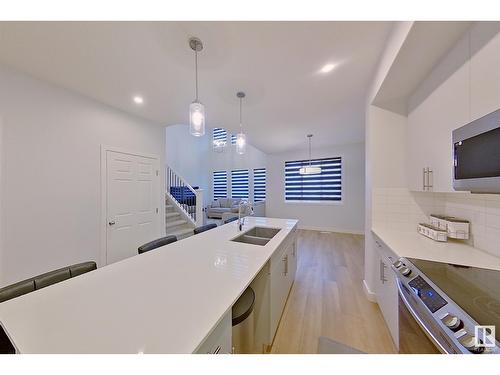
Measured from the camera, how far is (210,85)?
229 centimetres

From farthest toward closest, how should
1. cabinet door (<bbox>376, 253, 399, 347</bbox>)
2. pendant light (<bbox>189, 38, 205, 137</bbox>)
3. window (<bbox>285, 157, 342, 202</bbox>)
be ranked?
window (<bbox>285, 157, 342, 202</bbox>)
pendant light (<bbox>189, 38, 205, 137</bbox>)
cabinet door (<bbox>376, 253, 399, 347</bbox>)

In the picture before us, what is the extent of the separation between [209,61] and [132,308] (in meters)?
2.07

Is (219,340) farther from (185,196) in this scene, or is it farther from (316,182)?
(316,182)

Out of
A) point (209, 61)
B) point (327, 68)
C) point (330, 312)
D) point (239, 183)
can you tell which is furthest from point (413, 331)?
point (239, 183)

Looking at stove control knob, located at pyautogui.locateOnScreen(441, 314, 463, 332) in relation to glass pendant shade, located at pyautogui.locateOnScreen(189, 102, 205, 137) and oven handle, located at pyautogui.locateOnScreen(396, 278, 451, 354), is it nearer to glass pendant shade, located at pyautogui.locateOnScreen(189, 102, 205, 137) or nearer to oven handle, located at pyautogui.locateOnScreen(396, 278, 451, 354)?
oven handle, located at pyautogui.locateOnScreen(396, 278, 451, 354)

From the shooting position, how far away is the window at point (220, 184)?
8.72m

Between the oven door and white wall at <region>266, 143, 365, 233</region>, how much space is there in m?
4.96

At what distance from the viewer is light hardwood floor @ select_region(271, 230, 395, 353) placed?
1604 mm

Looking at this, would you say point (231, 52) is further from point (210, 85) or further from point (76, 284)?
point (76, 284)

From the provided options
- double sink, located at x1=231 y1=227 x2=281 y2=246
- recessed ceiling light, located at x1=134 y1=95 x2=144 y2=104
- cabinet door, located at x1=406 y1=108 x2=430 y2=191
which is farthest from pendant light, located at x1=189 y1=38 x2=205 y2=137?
cabinet door, located at x1=406 y1=108 x2=430 y2=191

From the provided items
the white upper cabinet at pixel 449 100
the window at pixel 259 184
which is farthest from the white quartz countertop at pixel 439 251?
the window at pixel 259 184

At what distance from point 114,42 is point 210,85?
980 millimetres

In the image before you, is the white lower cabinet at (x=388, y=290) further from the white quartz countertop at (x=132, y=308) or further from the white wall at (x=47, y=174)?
the white wall at (x=47, y=174)
